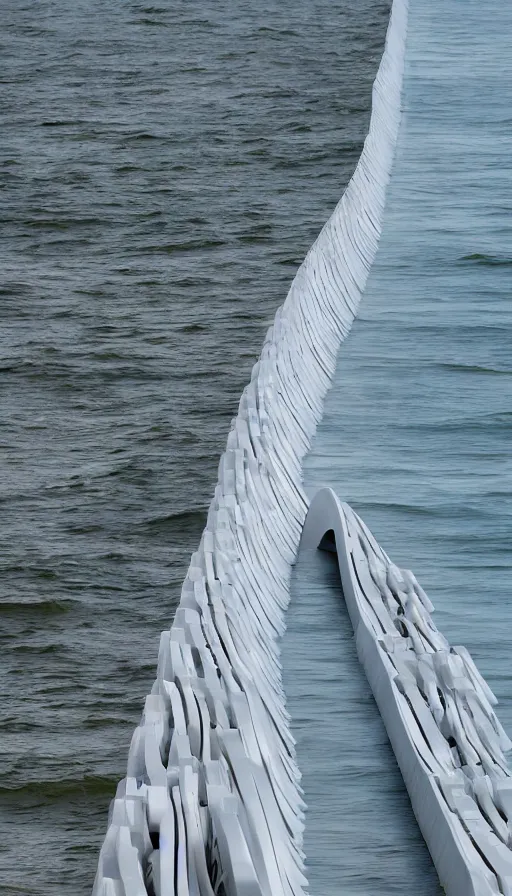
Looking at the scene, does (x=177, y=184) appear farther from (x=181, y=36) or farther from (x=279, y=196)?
(x=181, y=36)

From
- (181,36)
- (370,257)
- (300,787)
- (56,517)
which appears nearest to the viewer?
(300,787)

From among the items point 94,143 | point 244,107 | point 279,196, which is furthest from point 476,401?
point 244,107

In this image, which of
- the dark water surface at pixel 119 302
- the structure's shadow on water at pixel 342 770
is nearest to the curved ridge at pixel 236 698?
the structure's shadow on water at pixel 342 770

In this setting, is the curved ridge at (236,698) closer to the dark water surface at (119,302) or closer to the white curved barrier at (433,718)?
the white curved barrier at (433,718)

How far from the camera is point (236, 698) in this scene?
149 centimetres

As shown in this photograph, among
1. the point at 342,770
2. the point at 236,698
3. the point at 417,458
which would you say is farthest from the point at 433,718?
the point at 417,458

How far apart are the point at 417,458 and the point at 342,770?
109 centimetres

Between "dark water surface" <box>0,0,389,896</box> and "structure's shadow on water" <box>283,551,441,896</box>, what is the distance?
1.12 meters

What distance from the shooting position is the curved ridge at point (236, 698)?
3.92 feet

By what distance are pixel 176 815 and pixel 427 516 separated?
1319 mm

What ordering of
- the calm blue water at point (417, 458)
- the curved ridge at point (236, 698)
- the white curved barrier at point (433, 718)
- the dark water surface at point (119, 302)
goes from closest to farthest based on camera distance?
1. the curved ridge at point (236, 698)
2. the white curved barrier at point (433, 718)
3. the calm blue water at point (417, 458)
4. the dark water surface at point (119, 302)

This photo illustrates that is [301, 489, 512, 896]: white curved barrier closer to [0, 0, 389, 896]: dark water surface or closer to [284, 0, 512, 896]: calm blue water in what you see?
[284, 0, 512, 896]: calm blue water

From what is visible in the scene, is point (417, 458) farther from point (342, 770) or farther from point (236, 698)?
point (236, 698)

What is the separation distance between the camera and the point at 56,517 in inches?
176
